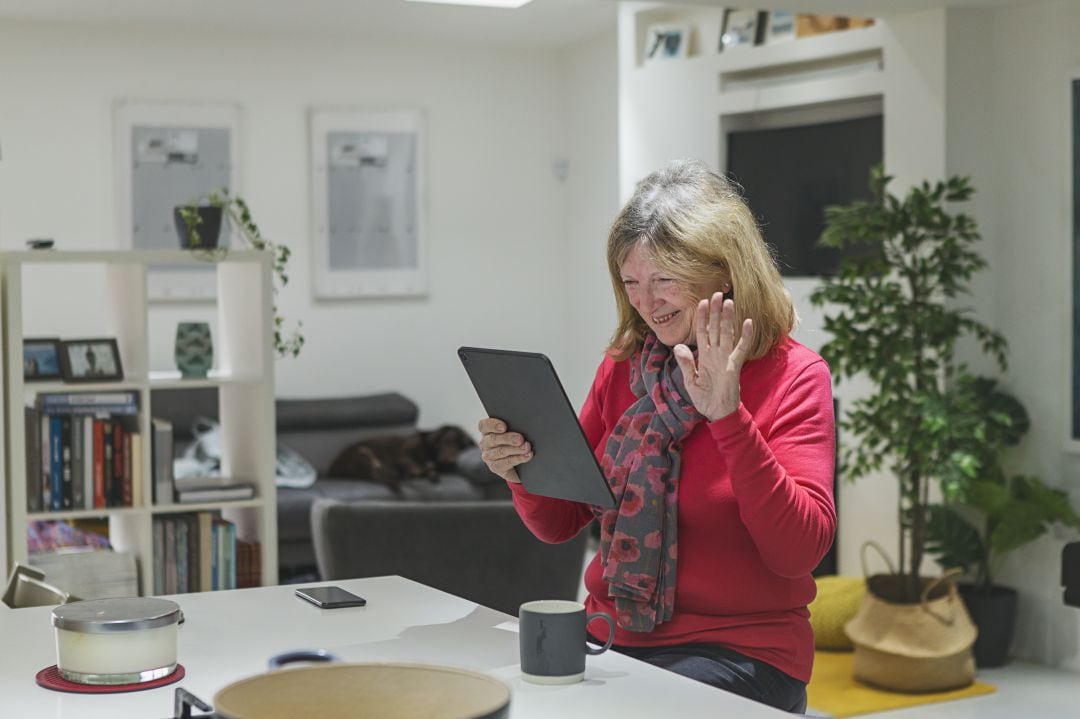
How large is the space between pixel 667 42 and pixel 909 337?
91.9 inches

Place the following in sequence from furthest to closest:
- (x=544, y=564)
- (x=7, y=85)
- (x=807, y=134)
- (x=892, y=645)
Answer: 1. (x=7, y=85)
2. (x=807, y=134)
3. (x=892, y=645)
4. (x=544, y=564)

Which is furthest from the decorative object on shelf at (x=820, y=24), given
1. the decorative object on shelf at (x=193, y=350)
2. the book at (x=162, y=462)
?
the book at (x=162, y=462)

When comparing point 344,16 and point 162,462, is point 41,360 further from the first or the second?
point 344,16

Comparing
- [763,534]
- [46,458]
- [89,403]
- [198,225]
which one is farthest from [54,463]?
[763,534]

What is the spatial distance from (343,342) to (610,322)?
1516 millimetres

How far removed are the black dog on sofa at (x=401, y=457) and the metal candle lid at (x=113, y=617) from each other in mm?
5045

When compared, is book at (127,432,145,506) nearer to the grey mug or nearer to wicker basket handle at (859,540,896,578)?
A: wicker basket handle at (859,540,896,578)

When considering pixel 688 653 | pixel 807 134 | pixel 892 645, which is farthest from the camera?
pixel 807 134

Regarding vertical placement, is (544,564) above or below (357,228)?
below

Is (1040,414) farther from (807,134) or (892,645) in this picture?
(807,134)

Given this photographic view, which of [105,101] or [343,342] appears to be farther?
[343,342]

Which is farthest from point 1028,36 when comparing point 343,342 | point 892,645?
point 343,342

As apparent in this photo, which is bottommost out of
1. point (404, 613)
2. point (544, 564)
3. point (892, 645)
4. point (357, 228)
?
point (892, 645)

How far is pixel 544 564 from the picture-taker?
13.8 ft
